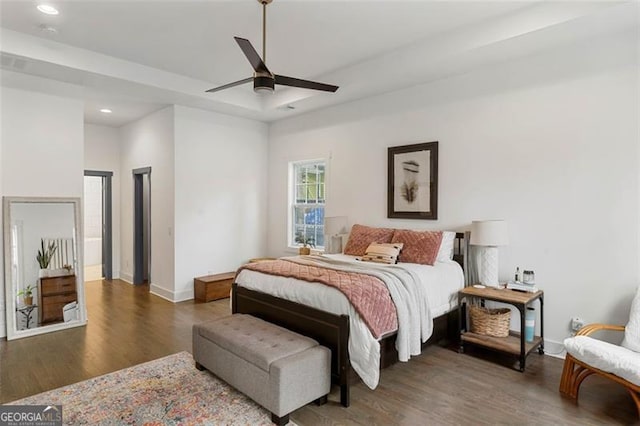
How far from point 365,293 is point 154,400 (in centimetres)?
178

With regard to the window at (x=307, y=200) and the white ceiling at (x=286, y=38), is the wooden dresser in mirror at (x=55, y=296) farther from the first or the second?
the window at (x=307, y=200)

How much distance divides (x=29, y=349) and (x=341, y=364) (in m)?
3.33

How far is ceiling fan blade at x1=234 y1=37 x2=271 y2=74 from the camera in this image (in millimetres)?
2570

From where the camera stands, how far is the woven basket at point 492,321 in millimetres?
3533

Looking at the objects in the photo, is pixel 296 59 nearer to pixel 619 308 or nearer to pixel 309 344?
pixel 309 344

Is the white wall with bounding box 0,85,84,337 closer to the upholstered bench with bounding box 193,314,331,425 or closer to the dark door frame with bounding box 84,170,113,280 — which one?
the dark door frame with bounding box 84,170,113,280

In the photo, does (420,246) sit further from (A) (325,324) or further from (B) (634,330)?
(B) (634,330)

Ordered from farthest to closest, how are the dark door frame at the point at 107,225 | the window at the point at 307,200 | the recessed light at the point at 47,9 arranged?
the dark door frame at the point at 107,225 → the window at the point at 307,200 → the recessed light at the point at 47,9

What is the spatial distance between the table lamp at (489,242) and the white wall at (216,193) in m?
3.90

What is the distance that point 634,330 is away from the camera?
2.80 m

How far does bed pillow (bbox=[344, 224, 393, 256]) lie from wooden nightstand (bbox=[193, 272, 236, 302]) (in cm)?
206

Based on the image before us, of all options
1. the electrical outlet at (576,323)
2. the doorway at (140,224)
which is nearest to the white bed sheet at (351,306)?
the electrical outlet at (576,323)

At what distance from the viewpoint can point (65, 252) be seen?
179 inches

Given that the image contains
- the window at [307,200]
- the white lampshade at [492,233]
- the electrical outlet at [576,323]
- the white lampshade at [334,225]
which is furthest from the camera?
the window at [307,200]
